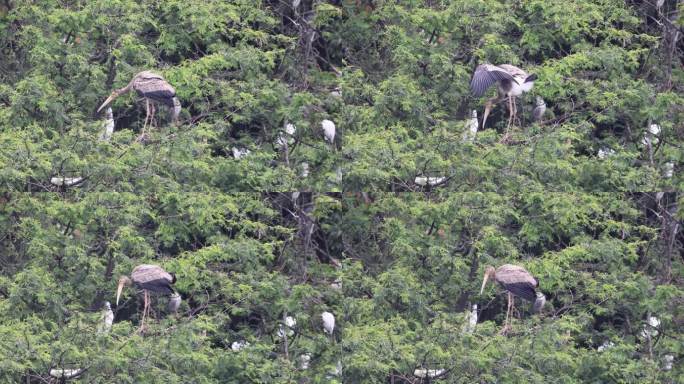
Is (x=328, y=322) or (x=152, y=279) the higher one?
(x=152, y=279)

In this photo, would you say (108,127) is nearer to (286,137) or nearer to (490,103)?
(286,137)

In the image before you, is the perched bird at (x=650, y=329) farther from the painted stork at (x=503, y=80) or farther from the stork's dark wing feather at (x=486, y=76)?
the stork's dark wing feather at (x=486, y=76)

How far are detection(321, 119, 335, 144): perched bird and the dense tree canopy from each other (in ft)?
0.25

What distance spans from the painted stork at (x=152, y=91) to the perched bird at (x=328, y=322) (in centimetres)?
242

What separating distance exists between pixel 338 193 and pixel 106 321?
2.78m

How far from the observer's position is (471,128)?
2022 cm

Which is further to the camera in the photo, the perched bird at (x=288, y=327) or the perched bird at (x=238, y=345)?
the perched bird at (x=288, y=327)

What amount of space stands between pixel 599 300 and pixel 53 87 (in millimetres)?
5684

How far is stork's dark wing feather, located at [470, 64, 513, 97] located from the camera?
1945cm

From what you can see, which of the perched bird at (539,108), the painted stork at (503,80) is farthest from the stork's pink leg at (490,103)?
the perched bird at (539,108)

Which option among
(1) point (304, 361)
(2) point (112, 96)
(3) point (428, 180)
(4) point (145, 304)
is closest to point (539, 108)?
(3) point (428, 180)

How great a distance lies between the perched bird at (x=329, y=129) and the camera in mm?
20219

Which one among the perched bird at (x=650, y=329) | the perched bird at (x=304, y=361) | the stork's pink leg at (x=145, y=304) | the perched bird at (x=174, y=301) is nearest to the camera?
the stork's pink leg at (x=145, y=304)

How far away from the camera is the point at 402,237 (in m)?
19.3
